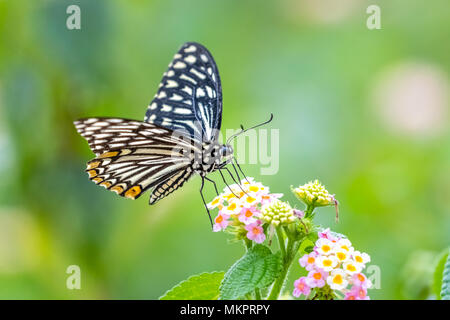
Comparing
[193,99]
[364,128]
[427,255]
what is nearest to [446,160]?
[364,128]

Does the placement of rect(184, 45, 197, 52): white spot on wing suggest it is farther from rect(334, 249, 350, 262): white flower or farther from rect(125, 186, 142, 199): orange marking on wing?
rect(334, 249, 350, 262): white flower

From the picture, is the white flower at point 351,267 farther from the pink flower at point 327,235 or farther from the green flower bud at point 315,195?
the green flower bud at point 315,195

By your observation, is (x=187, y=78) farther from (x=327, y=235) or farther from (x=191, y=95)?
(x=327, y=235)

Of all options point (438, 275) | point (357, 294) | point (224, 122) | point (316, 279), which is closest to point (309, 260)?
point (316, 279)

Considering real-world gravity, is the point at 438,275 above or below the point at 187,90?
below
